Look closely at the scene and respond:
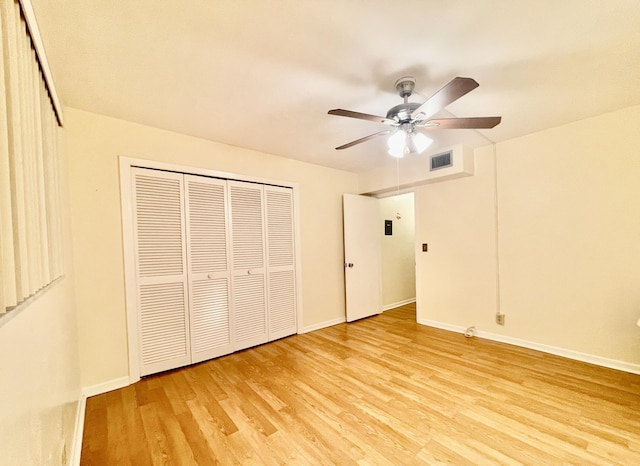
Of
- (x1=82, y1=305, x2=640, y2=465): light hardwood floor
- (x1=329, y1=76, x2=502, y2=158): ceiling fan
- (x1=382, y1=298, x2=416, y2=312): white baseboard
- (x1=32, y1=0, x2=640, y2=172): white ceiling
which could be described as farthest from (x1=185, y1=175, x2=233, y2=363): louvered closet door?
(x1=382, y1=298, x2=416, y2=312): white baseboard

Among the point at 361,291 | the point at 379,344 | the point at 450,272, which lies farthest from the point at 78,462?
the point at 450,272

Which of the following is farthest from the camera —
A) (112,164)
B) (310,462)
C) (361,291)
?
(361,291)

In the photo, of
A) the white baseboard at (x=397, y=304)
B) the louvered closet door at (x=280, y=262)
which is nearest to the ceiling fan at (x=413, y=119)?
the louvered closet door at (x=280, y=262)

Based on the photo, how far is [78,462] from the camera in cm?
144

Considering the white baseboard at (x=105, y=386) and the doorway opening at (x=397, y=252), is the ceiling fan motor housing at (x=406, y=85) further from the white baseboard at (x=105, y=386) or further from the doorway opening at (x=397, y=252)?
the white baseboard at (x=105, y=386)

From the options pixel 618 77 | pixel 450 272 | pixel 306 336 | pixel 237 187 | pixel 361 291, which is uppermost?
pixel 618 77

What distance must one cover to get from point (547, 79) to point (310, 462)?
296cm

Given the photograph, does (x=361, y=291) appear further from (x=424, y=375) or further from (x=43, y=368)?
(x=43, y=368)

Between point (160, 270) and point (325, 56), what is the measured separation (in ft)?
7.67

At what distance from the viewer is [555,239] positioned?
8.63 feet

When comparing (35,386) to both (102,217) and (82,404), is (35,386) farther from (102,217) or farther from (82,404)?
(102,217)

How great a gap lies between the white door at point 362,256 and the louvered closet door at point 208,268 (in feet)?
6.00

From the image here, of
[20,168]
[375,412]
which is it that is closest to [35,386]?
[20,168]

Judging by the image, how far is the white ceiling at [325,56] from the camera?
1.22 metres
